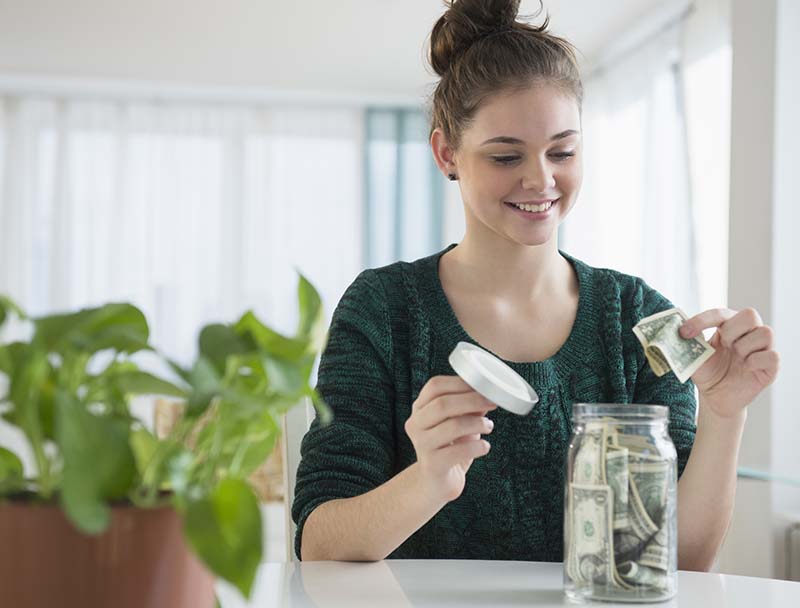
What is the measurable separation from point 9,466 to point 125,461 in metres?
0.12

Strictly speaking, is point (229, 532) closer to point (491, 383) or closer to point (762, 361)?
point (491, 383)

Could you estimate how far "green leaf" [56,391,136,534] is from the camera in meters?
0.46

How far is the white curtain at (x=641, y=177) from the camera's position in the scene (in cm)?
434

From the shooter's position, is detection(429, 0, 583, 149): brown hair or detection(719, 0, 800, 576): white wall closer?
detection(429, 0, 583, 149): brown hair

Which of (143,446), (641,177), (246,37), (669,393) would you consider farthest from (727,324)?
(246,37)

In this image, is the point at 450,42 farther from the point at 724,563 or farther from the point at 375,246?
the point at 375,246

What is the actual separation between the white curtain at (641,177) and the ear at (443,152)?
2854 mm

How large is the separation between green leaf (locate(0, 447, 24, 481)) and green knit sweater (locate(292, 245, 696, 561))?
2.36ft

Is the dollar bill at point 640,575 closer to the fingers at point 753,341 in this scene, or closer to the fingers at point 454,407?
the fingers at point 454,407

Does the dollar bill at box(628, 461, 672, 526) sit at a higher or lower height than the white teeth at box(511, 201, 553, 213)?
lower

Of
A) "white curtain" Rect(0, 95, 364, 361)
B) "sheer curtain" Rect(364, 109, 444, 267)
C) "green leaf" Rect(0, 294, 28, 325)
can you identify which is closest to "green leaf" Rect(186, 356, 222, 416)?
"green leaf" Rect(0, 294, 28, 325)

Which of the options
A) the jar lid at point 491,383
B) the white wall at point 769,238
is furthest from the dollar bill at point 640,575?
the white wall at point 769,238

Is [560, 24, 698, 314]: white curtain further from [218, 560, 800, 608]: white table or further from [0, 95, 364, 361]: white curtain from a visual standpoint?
[218, 560, 800, 608]: white table

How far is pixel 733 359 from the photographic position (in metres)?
1.12
